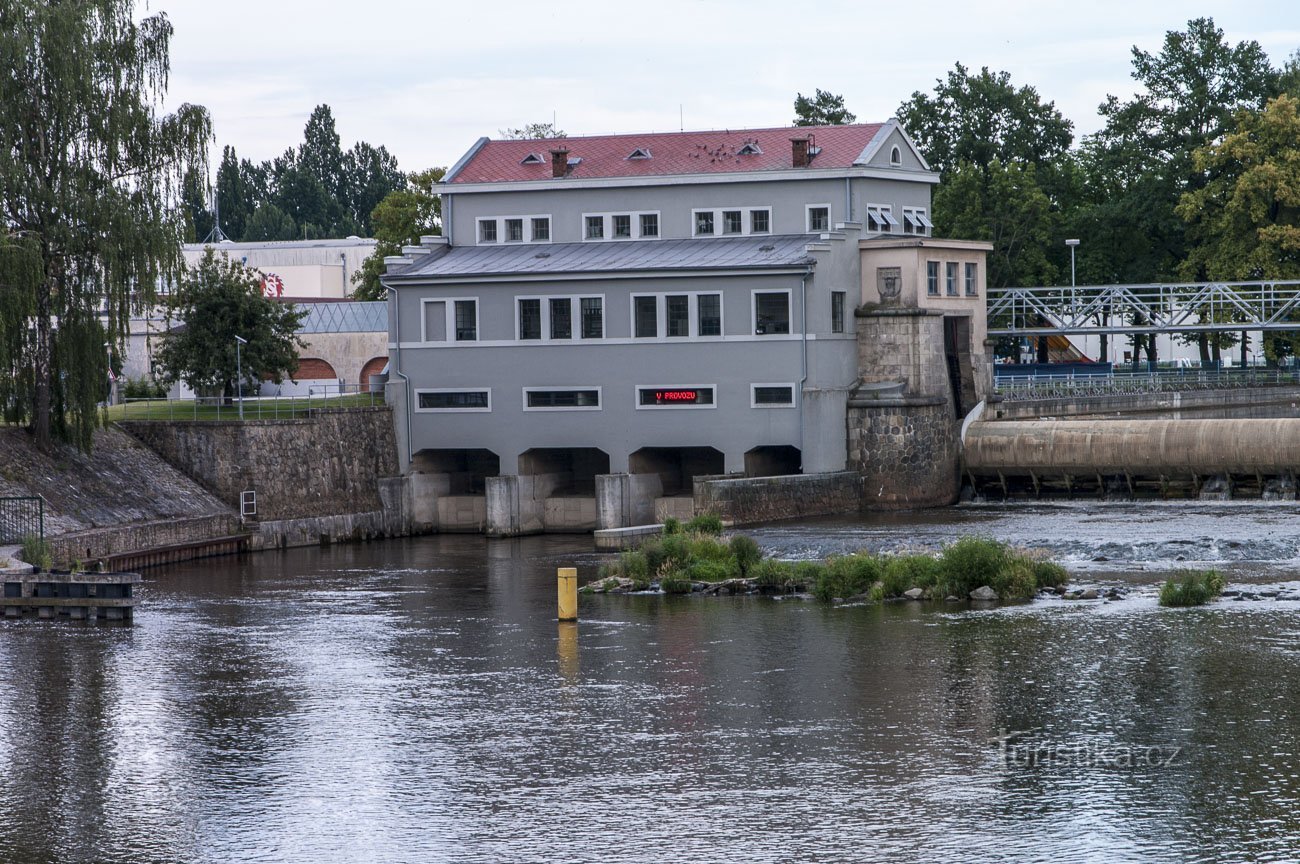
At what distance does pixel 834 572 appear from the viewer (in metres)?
42.0

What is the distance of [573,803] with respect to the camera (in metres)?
23.2

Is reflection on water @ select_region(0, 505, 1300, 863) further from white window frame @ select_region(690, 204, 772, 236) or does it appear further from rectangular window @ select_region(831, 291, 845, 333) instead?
white window frame @ select_region(690, 204, 772, 236)

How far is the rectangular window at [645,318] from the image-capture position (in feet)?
207

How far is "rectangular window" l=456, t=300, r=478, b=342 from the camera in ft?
213

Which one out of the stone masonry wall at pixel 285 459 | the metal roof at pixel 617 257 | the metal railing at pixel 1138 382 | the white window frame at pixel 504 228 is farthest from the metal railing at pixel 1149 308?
the stone masonry wall at pixel 285 459

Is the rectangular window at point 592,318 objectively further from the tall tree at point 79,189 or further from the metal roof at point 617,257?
the tall tree at point 79,189

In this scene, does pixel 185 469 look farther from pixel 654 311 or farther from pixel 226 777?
pixel 226 777

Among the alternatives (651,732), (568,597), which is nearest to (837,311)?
(568,597)

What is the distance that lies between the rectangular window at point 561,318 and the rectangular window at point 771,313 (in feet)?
21.8

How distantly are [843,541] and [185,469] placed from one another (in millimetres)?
21417

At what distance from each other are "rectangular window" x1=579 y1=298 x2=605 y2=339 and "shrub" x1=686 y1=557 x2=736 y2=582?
20.3 metres

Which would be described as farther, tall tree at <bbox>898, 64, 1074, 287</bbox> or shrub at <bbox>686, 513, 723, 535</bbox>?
tall tree at <bbox>898, 64, 1074, 287</bbox>

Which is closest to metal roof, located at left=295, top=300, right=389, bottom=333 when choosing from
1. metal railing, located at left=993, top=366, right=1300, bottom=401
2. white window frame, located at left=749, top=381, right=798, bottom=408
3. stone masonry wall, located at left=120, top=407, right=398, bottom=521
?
stone masonry wall, located at left=120, top=407, right=398, bottom=521

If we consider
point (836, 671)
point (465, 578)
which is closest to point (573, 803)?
point (836, 671)
